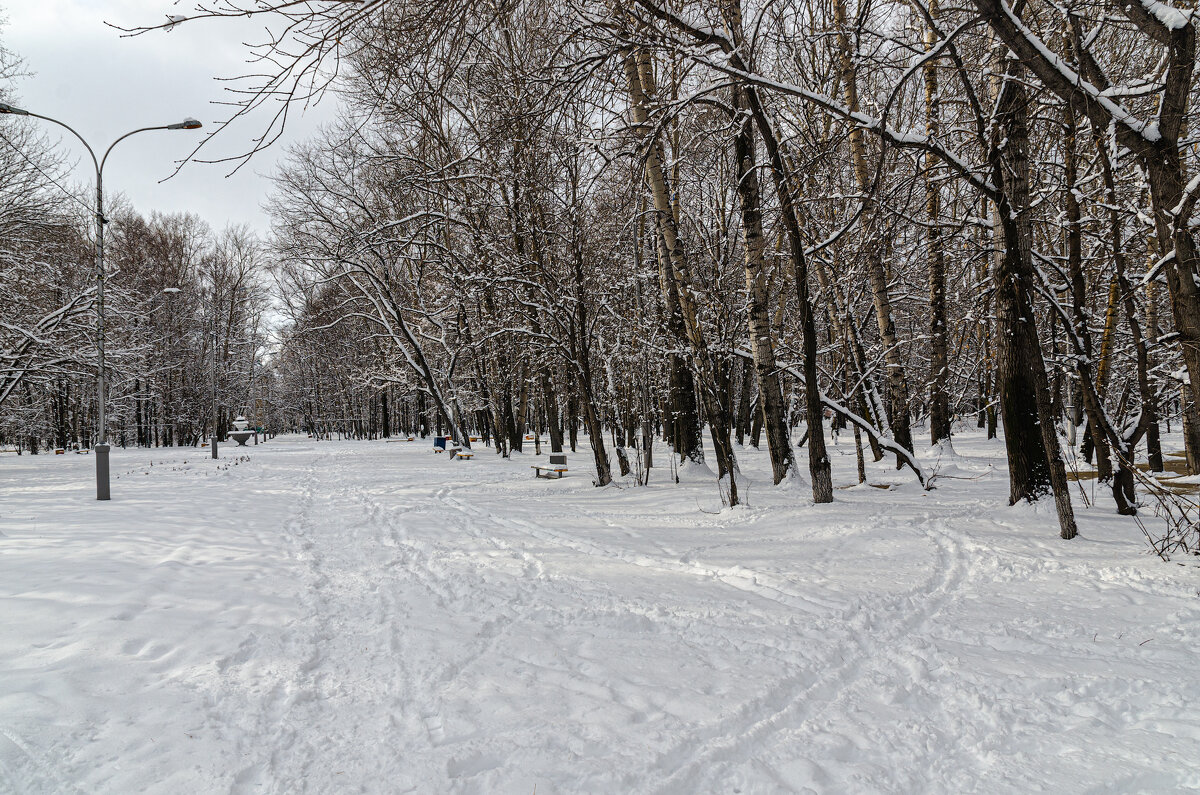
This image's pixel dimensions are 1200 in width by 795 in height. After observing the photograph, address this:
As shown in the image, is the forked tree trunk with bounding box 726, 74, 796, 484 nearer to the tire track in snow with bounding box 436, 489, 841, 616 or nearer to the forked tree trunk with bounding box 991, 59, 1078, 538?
the forked tree trunk with bounding box 991, 59, 1078, 538

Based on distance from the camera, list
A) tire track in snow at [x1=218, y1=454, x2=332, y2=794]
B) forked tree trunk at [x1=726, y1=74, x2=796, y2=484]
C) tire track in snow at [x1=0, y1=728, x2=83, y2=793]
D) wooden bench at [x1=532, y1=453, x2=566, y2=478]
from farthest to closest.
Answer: wooden bench at [x1=532, y1=453, x2=566, y2=478], forked tree trunk at [x1=726, y1=74, x2=796, y2=484], tire track in snow at [x1=218, y1=454, x2=332, y2=794], tire track in snow at [x1=0, y1=728, x2=83, y2=793]

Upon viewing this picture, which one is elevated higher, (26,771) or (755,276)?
(755,276)

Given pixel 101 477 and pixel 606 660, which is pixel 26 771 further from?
pixel 101 477

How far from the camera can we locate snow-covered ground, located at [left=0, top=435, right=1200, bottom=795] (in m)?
2.79

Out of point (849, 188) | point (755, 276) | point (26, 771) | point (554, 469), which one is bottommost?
point (26, 771)

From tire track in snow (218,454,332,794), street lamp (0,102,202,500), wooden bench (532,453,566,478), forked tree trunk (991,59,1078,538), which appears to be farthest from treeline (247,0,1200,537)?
street lamp (0,102,202,500)

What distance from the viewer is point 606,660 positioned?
156 inches

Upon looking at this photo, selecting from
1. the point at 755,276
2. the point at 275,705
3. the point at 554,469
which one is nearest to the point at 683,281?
the point at 755,276

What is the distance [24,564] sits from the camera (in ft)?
18.1

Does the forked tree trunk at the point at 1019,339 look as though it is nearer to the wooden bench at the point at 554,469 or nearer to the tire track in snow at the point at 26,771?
the tire track in snow at the point at 26,771


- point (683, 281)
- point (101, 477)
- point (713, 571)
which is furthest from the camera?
point (101, 477)

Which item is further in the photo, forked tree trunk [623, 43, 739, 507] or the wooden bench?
the wooden bench

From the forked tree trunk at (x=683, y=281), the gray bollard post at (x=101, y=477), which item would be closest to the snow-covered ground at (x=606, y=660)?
the forked tree trunk at (x=683, y=281)

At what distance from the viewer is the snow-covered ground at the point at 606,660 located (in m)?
2.79
